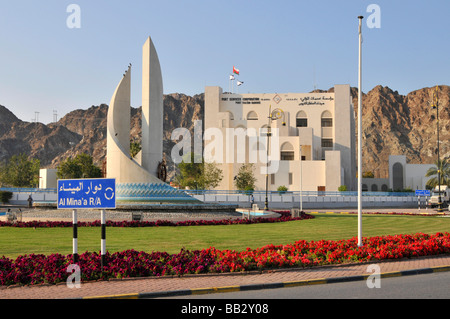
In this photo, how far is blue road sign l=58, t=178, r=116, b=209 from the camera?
1087 cm

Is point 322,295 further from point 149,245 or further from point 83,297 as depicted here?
point 149,245

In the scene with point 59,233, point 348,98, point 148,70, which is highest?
point 348,98

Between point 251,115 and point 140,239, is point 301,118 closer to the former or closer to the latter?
point 251,115

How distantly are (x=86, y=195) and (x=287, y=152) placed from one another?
69946mm

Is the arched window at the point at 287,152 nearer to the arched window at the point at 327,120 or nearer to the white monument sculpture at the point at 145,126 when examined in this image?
the arched window at the point at 327,120

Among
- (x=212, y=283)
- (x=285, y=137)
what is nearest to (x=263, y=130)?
(x=285, y=137)

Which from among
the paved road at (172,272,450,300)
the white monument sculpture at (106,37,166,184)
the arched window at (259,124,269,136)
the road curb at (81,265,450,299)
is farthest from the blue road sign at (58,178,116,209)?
the arched window at (259,124,269,136)

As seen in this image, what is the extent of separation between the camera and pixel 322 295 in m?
9.45

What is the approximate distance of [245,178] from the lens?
243 ft

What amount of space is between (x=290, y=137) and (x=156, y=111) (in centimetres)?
4726

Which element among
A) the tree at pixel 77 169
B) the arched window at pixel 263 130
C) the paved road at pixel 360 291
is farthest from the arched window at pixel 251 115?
the paved road at pixel 360 291

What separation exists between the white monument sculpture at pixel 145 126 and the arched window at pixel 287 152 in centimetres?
4602
